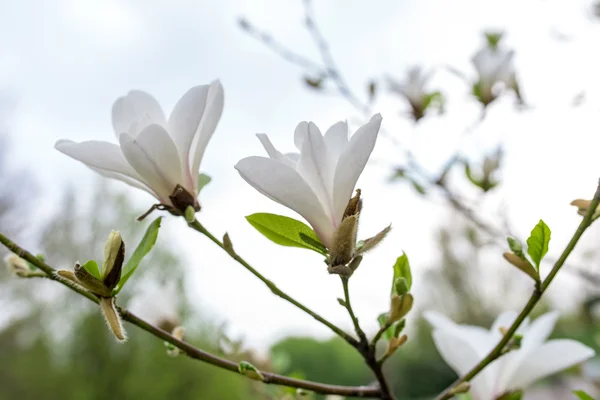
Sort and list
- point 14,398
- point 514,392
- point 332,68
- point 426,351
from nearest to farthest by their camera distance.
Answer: point 514,392
point 332,68
point 14,398
point 426,351

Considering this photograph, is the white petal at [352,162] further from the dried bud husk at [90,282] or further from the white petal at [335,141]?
the dried bud husk at [90,282]

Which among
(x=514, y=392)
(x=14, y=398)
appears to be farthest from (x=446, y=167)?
(x=14, y=398)

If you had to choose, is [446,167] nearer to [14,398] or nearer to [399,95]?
[399,95]

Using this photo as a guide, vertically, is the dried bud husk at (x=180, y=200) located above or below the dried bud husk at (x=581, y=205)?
below

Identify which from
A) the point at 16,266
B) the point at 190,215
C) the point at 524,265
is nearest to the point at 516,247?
the point at 524,265

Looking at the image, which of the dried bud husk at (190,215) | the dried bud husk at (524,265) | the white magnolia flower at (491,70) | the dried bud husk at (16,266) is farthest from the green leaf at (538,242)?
the white magnolia flower at (491,70)

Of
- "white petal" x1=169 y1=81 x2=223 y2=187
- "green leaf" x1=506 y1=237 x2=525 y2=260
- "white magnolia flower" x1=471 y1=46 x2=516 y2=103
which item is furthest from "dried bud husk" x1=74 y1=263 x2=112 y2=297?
"white magnolia flower" x1=471 y1=46 x2=516 y2=103
